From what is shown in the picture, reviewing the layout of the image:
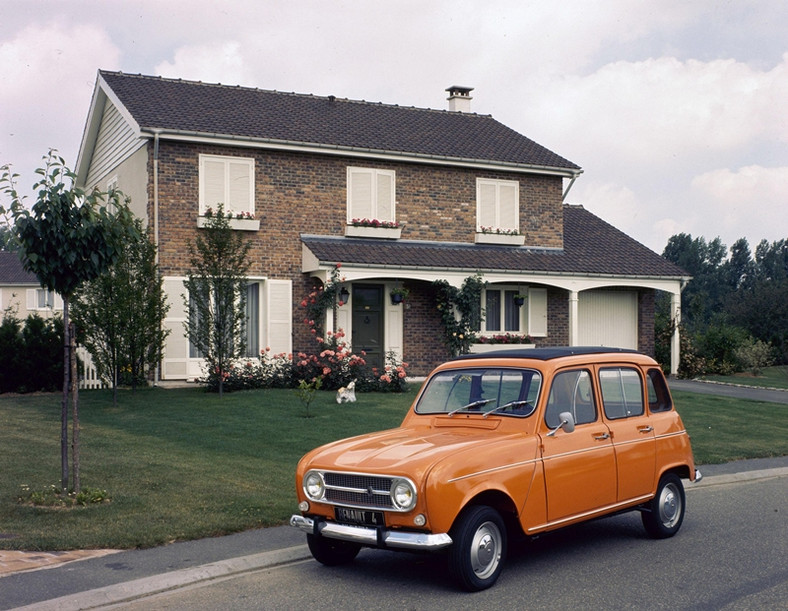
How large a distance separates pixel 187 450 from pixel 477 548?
6893 millimetres

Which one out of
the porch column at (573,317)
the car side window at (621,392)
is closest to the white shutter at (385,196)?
the porch column at (573,317)

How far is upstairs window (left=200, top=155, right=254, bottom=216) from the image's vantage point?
21906mm

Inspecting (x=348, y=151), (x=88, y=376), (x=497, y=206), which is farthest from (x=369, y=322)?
(x=88, y=376)

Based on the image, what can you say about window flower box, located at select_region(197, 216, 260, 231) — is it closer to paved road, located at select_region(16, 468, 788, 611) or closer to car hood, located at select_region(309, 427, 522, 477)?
paved road, located at select_region(16, 468, 788, 611)

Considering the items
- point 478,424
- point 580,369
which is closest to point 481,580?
point 478,424

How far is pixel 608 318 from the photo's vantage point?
1095 inches

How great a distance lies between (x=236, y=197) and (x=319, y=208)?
7.13ft

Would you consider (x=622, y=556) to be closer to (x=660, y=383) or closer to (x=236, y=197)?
(x=660, y=383)

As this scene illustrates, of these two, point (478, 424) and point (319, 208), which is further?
point (319, 208)

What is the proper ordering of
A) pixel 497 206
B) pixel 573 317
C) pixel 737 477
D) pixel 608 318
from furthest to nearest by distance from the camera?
1. pixel 608 318
2. pixel 497 206
3. pixel 573 317
4. pixel 737 477

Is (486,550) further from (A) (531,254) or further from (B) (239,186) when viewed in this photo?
(A) (531,254)

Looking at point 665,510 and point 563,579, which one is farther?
point 665,510

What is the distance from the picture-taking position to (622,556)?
25.3 feet

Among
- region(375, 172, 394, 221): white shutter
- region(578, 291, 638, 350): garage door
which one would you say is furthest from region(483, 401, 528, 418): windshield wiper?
region(578, 291, 638, 350): garage door
